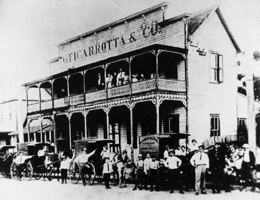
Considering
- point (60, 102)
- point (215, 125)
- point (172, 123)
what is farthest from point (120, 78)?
point (215, 125)

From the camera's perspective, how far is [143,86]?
10719 millimetres

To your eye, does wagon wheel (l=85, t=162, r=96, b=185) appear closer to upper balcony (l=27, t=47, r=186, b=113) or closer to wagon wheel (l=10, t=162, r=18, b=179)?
upper balcony (l=27, t=47, r=186, b=113)

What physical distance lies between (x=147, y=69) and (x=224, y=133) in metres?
4.56

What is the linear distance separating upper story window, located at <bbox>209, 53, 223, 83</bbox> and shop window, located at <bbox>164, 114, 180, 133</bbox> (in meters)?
1.94

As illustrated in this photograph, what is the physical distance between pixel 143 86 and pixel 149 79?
346mm

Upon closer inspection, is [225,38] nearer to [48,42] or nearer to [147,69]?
[48,42]

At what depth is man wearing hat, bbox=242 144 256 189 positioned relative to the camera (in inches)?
243

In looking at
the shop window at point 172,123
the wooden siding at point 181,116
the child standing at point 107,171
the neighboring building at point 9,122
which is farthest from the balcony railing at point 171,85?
the neighboring building at point 9,122

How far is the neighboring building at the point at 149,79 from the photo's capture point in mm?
7361

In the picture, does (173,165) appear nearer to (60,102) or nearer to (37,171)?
(37,171)

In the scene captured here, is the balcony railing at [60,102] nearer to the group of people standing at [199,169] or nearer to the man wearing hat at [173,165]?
the group of people standing at [199,169]

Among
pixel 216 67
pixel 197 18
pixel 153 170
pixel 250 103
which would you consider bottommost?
pixel 153 170

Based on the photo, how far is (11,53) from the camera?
8.12 metres

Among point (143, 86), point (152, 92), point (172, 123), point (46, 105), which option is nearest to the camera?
point (172, 123)
